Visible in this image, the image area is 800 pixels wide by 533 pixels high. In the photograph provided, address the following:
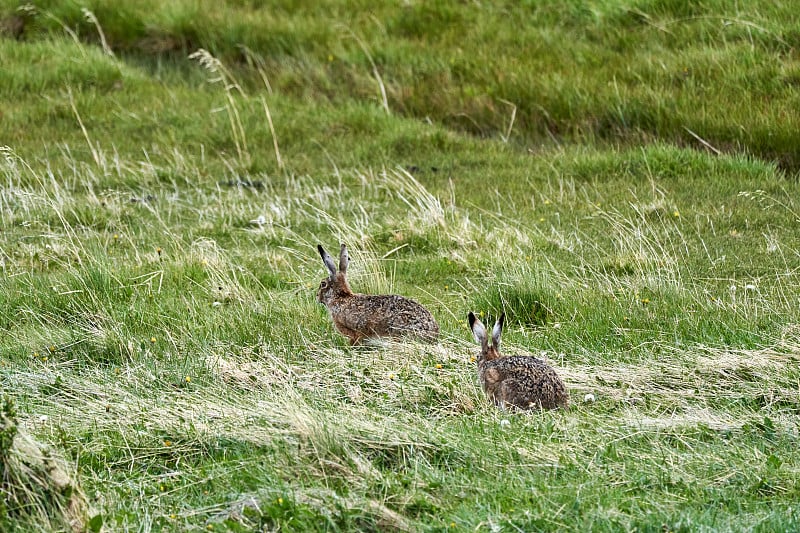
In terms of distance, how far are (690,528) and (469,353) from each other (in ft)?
9.45

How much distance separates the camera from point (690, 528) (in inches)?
175

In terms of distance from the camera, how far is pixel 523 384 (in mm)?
6121

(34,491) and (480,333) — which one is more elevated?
(34,491)

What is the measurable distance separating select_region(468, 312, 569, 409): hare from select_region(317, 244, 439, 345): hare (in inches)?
35.3

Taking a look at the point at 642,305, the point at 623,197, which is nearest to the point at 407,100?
the point at 623,197

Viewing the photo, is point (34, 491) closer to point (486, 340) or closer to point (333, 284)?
point (486, 340)

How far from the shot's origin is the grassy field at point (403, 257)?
5.08 meters

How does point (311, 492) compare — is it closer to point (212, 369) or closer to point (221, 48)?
point (212, 369)

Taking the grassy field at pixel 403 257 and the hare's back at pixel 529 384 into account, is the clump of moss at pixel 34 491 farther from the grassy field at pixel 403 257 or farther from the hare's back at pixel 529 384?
the hare's back at pixel 529 384

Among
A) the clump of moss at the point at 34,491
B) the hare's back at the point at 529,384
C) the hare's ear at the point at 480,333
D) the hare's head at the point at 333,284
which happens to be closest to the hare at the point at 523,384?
the hare's back at the point at 529,384

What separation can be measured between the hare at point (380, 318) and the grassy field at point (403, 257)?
17 centimetres

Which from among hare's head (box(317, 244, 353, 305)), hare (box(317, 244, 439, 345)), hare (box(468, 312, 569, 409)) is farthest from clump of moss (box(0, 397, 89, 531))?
hare's head (box(317, 244, 353, 305))

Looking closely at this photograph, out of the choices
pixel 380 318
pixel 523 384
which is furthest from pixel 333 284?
pixel 523 384

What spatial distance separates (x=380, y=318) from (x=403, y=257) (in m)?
3.08
